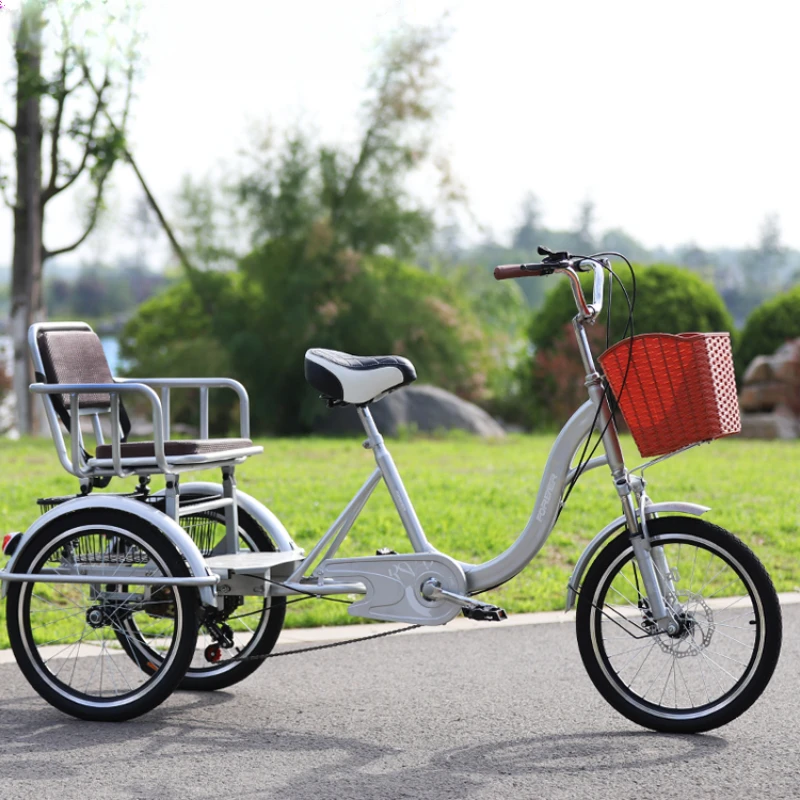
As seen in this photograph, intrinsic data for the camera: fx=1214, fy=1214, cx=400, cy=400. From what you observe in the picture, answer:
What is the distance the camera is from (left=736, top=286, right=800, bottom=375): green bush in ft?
53.5

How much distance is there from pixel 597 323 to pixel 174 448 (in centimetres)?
1253

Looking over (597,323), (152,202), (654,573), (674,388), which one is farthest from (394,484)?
(152,202)

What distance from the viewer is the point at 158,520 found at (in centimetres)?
429

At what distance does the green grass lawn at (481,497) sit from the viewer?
7.02 m

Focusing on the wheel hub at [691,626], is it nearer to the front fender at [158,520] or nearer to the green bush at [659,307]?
the front fender at [158,520]

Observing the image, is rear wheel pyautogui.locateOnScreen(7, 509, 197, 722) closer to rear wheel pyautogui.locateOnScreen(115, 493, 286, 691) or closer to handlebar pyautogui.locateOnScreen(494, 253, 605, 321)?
rear wheel pyautogui.locateOnScreen(115, 493, 286, 691)

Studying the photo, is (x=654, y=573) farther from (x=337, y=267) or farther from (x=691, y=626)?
(x=337, y=267)

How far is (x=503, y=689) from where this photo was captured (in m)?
4.73

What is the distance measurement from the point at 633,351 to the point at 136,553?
6.29 ft

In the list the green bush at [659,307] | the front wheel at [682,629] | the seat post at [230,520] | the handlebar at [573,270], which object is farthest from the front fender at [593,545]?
the green bush at [659,307]

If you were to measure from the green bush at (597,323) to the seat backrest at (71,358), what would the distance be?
1115cm

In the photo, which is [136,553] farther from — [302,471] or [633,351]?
[302,471]

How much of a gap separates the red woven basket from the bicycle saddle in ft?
2.49

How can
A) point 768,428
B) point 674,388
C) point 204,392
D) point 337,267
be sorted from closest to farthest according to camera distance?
point 674,388 → point 204,392 → point 768,428 → point 337,267
